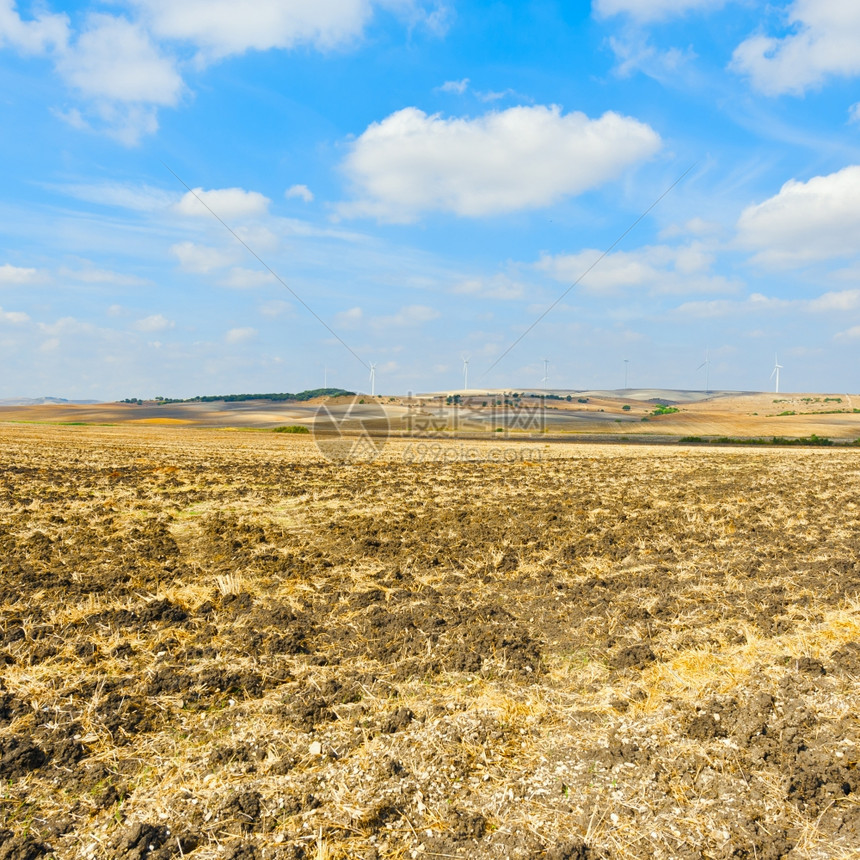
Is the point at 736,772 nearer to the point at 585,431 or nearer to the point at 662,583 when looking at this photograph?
the point at 662,583

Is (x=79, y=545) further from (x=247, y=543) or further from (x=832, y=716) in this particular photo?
(x=832, y=716)

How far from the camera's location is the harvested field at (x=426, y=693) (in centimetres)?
429

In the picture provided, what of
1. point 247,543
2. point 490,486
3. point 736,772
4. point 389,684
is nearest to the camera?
point 736,772

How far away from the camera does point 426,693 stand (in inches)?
250

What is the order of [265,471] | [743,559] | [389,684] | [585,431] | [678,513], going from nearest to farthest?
[389,684] → [743,559] → [678,513] → [265,471] → [585,431]

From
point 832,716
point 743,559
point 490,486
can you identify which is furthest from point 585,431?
point 832,716

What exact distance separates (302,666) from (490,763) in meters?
2.94

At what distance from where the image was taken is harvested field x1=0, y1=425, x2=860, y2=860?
14.1 ft

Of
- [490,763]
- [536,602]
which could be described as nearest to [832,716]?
[490,763]

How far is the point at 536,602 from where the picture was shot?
9492 millimetres

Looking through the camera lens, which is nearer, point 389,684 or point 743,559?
point 389,684

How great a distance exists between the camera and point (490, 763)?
5023 millimetres

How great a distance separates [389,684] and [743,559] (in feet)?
30.4

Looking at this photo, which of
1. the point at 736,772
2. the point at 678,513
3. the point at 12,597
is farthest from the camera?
the point at 678,513
